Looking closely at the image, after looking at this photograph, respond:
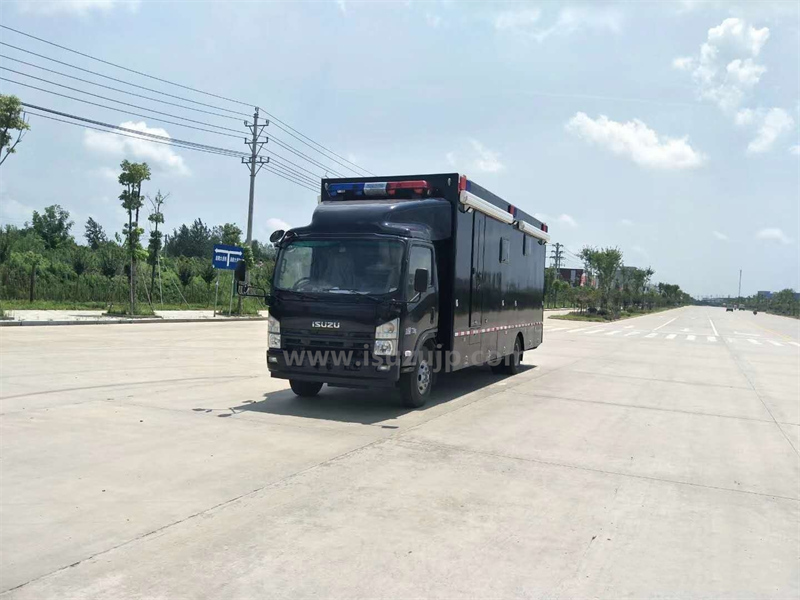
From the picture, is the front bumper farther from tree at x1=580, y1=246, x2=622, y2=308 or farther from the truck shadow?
tree at x1=580, y1=246, x2=622, y2=308

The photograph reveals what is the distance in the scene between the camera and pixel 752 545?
185 inches

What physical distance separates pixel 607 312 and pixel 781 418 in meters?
46.8

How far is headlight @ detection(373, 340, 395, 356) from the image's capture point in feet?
27.5

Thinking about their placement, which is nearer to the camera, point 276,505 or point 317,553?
point 317,553

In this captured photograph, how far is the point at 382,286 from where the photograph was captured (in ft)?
28.1

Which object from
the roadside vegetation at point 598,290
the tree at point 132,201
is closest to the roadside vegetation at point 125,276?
the tree at point 132,201

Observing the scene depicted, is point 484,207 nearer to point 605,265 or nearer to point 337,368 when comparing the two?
point 337,368

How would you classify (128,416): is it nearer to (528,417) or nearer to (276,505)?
(276,505)

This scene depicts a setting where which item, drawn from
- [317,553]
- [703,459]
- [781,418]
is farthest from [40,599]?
[781,418]

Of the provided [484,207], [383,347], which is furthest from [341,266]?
[484,207]

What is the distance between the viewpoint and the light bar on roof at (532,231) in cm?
1325

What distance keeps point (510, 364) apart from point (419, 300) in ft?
19.4

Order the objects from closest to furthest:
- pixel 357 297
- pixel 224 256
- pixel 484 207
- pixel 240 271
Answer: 1. pixel 357 297
2. pixel 240 271
3. pixel 484 207
4. pixel 224 256

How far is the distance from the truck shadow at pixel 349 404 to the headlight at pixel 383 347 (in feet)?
3.14
